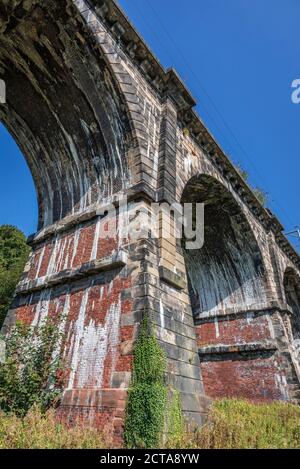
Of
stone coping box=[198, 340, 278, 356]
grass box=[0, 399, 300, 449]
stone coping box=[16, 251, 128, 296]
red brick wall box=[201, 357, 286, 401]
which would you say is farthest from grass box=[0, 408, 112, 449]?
stone coping box=[198, 340, 278, 356]

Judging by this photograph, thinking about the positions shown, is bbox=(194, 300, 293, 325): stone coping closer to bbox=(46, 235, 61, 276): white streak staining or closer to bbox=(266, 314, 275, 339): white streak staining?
bbox=(266, 314, 275, 339): white streak staining

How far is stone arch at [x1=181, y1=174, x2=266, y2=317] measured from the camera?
11.7m

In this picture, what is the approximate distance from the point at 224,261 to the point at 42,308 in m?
8.02

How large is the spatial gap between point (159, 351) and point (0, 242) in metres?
21.8

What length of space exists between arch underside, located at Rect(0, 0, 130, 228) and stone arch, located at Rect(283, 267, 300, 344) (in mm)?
12217

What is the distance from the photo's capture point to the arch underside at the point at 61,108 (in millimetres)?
6758

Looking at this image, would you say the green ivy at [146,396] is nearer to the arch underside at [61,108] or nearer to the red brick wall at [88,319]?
the red brick wall at [88,319]

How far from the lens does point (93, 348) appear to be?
534 cm

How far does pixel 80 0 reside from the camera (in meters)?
6.88

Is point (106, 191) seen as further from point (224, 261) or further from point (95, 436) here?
point (224, 261)

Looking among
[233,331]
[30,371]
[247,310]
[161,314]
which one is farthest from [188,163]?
[233,331]
